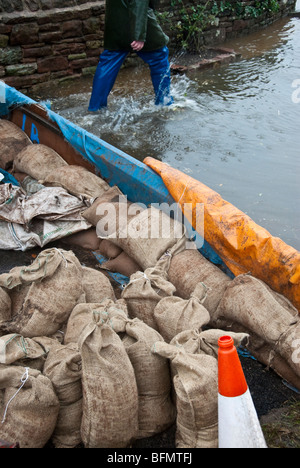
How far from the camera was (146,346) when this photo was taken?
7.57ft

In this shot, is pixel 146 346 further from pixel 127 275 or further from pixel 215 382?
pixel 127 275

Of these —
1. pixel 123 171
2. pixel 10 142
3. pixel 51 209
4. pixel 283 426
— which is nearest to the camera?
pixel 283 426

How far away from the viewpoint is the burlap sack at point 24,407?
2043 millimetres

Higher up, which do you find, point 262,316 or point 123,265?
point 262,316

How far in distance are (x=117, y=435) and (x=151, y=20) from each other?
539 centimetres

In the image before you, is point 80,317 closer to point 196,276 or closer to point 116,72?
point 196,276

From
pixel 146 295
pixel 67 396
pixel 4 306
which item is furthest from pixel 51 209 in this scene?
pixel 67 396

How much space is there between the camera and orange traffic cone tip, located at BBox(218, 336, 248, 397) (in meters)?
1.76

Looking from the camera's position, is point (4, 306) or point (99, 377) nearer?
point (99, 377)

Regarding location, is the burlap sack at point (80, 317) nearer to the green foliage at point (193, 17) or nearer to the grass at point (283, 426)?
the grass at point (283, 426)

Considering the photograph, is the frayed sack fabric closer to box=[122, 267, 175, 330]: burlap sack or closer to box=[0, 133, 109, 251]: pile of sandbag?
box=[122, 267, 175, 330]: burlap sack

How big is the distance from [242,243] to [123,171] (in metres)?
1.44

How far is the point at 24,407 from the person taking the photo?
2.05m

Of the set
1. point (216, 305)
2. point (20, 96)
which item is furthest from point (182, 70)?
point (216, 305)
